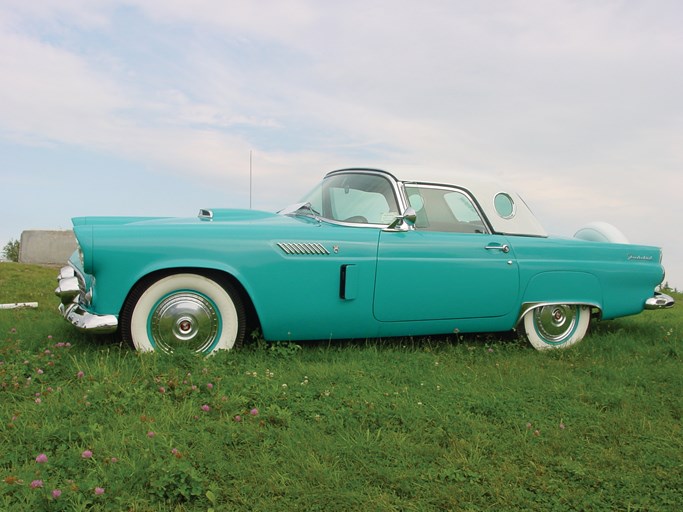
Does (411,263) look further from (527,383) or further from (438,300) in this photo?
(527,383)

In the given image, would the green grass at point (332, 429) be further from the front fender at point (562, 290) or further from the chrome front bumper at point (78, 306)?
the front fender at point (562, 290)

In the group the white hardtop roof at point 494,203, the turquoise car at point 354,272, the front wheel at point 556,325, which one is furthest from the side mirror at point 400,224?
the front wheel at point 556,325

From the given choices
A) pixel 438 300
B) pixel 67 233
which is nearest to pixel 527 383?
pixel 438 300

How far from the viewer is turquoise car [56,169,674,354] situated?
462 centimetres

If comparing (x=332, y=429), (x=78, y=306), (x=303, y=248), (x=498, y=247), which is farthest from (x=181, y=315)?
(x=498, y=247)

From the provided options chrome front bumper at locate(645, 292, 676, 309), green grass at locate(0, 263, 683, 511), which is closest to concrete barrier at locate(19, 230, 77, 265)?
green grass at locate(0, 263, 683, 511)

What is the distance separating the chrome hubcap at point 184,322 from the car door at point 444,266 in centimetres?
134

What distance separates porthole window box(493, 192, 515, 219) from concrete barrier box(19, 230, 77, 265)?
38.9 feet

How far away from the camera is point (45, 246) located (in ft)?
48.8

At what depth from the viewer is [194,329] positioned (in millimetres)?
4711

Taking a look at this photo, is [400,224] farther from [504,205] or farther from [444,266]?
[504,205]

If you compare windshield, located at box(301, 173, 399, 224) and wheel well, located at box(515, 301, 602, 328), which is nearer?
windshield, located at box(301, 173, 399, 224)

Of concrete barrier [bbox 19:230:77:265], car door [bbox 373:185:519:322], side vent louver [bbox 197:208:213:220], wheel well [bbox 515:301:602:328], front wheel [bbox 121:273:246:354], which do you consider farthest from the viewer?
concrete barrier [bbox 19:230:77:265]

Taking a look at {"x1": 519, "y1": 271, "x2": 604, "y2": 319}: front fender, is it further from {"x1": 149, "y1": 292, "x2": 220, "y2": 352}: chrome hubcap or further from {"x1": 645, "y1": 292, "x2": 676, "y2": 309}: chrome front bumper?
{"x1": 149, "y1": 292, "x2": 220, "y2": 352}: chrome hubcap
